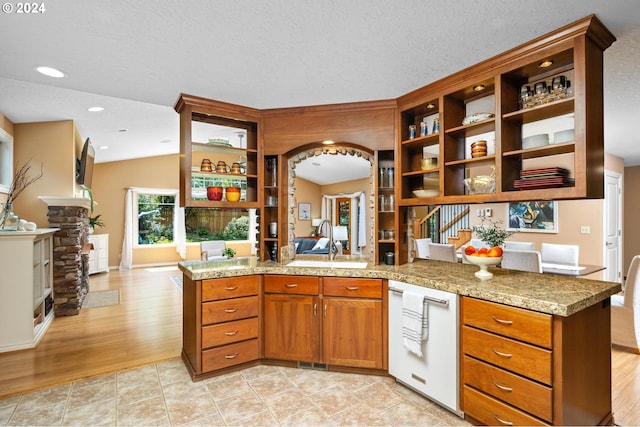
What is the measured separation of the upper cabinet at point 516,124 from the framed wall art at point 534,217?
3.34 m

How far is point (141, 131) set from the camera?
18.8ft

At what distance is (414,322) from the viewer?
2.33m

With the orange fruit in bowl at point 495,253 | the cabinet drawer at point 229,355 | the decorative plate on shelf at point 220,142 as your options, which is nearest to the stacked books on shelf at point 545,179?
the orange fruit in bowl at point 495,253

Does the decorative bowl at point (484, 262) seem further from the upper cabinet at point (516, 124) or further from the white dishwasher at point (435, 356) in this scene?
the upper cabinet at point (516, 124)

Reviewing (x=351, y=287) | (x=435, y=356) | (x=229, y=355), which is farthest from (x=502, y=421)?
(x=229, y=355)

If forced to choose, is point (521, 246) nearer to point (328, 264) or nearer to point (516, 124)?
point (516, 124)

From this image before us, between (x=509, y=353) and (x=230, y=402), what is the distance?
185cm

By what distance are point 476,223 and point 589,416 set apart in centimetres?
484

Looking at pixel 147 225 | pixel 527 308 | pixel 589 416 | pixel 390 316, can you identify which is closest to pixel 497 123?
pixel 527 308

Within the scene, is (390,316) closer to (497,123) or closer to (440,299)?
(440,299)

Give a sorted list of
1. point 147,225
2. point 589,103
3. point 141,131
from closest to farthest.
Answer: point 589,103 < point 141,131 < point 147,225

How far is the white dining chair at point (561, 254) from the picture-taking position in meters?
4.29

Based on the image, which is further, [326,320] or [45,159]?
[45,159]

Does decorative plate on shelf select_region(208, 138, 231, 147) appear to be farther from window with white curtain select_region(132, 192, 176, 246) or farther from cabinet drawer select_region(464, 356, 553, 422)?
window with white curtain select_region(132, 192, 176, 246)
